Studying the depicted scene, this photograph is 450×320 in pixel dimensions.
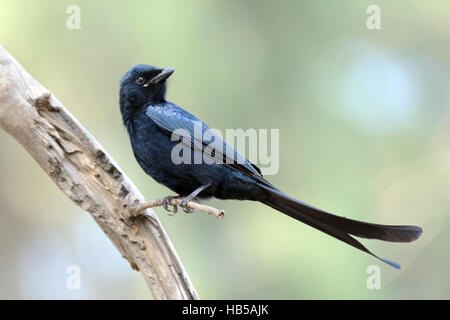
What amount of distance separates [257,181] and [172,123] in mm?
940

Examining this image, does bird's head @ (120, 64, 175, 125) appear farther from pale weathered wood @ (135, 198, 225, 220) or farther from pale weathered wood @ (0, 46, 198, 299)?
pale weathered wood @ (135, 198, 225, 220)

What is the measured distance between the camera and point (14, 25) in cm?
732

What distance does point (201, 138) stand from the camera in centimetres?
492

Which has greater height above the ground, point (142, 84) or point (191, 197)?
point (142, 84)

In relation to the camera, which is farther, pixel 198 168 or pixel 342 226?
pixel 198 168

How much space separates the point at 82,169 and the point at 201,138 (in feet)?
3.68

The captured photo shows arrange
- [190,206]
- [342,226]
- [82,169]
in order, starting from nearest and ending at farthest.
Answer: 1. [190,206]
2. [82,169]
3. [342,226]

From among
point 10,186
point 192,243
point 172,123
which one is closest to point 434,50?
point 192,243

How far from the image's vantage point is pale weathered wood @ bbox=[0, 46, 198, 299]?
4328mm

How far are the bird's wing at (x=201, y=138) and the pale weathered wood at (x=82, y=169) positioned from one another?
0.71 metres

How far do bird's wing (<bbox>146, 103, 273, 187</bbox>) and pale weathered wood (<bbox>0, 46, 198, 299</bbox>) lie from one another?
706 millimetres

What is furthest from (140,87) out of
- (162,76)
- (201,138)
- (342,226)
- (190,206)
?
(342,226)

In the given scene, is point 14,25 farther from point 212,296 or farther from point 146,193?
point 212,296

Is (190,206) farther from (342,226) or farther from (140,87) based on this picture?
(140,87)
